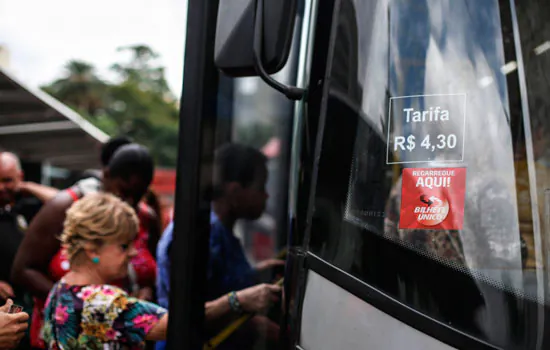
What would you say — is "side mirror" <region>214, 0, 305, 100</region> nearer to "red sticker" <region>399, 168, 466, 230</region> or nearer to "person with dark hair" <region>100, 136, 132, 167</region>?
"red sticker" <region>399, 168, 466, 230</region>

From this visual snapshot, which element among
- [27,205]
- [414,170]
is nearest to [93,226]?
[414,170]

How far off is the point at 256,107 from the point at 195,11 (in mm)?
656

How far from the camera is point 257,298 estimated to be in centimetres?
247

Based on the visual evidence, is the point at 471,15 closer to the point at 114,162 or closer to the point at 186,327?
the point at 186,327

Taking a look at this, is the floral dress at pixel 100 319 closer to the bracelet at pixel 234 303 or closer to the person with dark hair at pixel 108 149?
the bracelet at pixel 234 303

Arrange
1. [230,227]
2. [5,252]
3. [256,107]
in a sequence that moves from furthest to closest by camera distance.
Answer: [5,252], [256,107], [230,227]

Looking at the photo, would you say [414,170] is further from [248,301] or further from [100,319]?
[100,319]

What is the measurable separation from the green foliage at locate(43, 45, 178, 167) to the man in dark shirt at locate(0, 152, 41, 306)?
4474 centimetres

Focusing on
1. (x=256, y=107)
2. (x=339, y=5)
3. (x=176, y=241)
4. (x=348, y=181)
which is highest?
(x=339, y=5)

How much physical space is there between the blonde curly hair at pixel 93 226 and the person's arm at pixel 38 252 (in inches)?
28.3

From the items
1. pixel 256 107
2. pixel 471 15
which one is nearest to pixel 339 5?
pixel 471 15

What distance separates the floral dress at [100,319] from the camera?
2.36m

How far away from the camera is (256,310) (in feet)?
8.07

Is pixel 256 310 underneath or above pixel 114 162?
underneath
